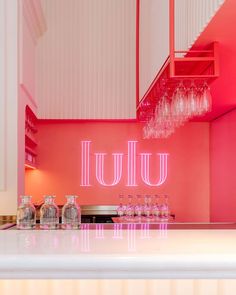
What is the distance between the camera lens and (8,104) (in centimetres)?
404

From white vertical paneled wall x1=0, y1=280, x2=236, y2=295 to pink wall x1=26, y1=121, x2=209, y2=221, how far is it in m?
5.03

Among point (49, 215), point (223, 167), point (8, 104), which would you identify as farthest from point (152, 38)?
point (49, 215)

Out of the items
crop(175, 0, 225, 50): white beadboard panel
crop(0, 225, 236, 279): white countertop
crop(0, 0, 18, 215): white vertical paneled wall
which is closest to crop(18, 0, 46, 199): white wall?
crop(0, 0, 18, 215): white vertical paneled wall

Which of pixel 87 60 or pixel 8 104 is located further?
pixel 87 60

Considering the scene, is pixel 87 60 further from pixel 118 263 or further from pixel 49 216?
pixel 118 263

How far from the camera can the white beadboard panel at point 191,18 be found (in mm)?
2512

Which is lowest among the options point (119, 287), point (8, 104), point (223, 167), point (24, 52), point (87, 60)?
point (119, 287)

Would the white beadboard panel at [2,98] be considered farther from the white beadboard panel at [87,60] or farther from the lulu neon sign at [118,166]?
the lulu neon sign at [118,166]

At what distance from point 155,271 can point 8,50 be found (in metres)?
3.23

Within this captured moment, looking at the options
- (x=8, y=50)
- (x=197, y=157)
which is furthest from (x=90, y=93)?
(x=8, y=50)

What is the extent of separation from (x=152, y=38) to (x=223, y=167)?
228cm

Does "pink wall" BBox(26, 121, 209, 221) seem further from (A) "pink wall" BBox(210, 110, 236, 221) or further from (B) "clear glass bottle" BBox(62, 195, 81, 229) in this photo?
(B) "clear glass bottle" BBox(62, 195, 81, 229)

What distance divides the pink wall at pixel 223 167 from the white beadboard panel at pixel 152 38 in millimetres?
1444

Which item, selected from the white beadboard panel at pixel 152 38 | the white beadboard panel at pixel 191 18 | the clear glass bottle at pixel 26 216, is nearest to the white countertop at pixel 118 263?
the clear glass bottle at pixel 26 216
